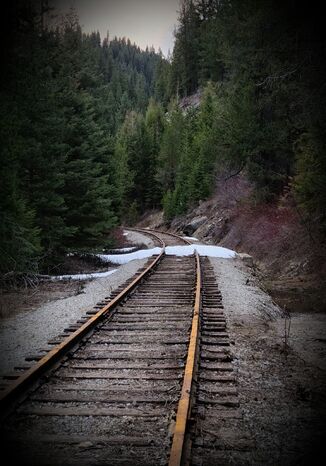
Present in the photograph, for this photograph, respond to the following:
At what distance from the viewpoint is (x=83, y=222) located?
57.5ft

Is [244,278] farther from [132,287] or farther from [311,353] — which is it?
[311,353]

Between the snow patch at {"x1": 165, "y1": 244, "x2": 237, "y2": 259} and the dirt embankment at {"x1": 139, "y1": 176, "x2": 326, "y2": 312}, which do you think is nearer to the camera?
the dirt embankment at {"x1": 139, "y1": 176, "x2": 326, "y2": 312}

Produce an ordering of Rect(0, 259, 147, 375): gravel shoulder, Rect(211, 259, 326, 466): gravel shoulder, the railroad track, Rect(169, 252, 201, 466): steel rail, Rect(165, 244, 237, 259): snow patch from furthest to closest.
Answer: Rect(165, 244, 237, 259): snow patch → Rect(0, 259, 147, 375): gravel shoulder → Rect(211, 259, 326, 466): gravel shoulder → the railroad track → Rect(169, 252, 201, 466): steel rail

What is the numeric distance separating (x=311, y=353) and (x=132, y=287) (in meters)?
4.86

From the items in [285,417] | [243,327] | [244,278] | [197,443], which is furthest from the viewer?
[244,278]

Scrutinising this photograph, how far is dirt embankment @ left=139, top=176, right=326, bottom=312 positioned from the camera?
11148 millimetres

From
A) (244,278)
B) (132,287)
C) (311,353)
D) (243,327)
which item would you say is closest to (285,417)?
(311,353)

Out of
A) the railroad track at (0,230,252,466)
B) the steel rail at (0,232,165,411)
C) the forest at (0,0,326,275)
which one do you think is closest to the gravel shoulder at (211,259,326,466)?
the railroad track at (0,230,252,466)

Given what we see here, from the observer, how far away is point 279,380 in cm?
463

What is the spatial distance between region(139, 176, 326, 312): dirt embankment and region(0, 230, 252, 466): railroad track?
473 centimetres

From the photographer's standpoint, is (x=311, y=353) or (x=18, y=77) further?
(x=18, y=77)

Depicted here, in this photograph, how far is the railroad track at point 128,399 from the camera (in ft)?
10.3

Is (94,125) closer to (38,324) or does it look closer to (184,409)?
(38,324)

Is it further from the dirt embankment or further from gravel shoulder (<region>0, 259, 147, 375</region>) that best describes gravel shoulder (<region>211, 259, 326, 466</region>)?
gravel shoulder (<region>0, 259, 147, 375</region>)
